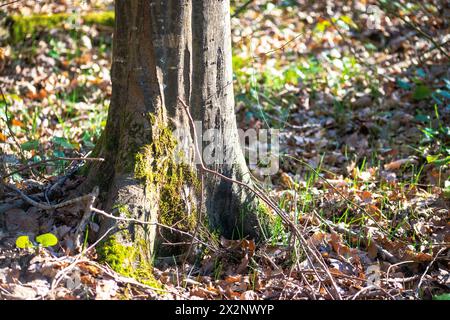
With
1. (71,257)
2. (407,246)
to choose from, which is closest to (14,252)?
(71,257)

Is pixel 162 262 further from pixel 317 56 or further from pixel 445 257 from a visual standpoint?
pixel 317 56

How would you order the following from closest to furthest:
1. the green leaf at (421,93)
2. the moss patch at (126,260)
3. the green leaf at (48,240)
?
the green leaf at (48,240) < the moss patch at (126,260) < the green leaf at (421,93)

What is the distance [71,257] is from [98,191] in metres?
0.55

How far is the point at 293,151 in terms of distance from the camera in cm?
610

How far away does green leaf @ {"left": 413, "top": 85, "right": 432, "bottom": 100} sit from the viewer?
668 cm

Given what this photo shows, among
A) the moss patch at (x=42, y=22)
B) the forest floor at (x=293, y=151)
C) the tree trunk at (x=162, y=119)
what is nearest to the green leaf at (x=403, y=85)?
the forest floor at (x=293, y=151)

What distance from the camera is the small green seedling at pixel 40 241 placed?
3240 millimetres

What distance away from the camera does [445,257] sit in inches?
158

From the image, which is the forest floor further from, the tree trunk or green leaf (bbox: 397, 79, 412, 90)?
the tree trunk

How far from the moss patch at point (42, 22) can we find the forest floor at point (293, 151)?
2 cm

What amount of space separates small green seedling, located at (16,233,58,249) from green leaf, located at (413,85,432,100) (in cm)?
482

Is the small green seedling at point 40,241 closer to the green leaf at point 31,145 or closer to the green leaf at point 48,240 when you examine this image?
the green leaf at point 48,240

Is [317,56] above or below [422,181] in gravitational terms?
above

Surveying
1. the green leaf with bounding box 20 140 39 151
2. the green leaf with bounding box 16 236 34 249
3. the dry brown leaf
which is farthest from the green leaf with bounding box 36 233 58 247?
the dry brown leaf
